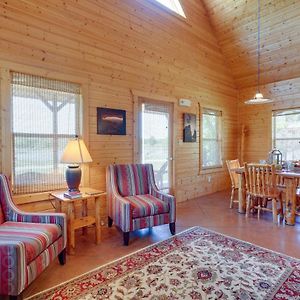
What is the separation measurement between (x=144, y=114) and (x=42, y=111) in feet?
5.97

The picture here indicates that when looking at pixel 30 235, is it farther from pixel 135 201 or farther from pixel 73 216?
pixel 135 201

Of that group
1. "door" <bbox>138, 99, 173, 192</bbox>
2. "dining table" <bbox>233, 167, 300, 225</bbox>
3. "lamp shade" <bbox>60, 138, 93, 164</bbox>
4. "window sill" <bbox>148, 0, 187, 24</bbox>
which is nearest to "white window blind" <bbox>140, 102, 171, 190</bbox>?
"door" <bbox>138, 99, 173, 192</bbox>

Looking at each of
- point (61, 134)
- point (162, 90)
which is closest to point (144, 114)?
point (162, 90)

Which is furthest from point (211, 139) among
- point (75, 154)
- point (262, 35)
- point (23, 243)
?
point (23, 243)

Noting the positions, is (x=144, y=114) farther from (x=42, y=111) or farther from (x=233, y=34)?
(x=233, y=34)

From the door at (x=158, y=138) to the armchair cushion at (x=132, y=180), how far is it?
0.59m

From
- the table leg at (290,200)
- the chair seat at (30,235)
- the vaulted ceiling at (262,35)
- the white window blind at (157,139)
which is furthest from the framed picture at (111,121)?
the vaulted ceiling at (262,35)

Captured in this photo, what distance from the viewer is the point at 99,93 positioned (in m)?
3.70

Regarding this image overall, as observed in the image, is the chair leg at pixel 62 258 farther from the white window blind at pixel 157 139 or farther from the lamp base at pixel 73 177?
the white window blind at pixel 157 139

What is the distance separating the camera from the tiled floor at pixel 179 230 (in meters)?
2.41

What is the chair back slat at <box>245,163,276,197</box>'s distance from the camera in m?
3.76

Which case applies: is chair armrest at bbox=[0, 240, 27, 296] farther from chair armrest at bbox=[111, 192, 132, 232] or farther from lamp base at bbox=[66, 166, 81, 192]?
chair armrest at bbox=[111, 192, 132, 232]

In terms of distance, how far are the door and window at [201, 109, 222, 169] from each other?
1199 millimetres

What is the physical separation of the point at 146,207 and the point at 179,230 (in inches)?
29.1
